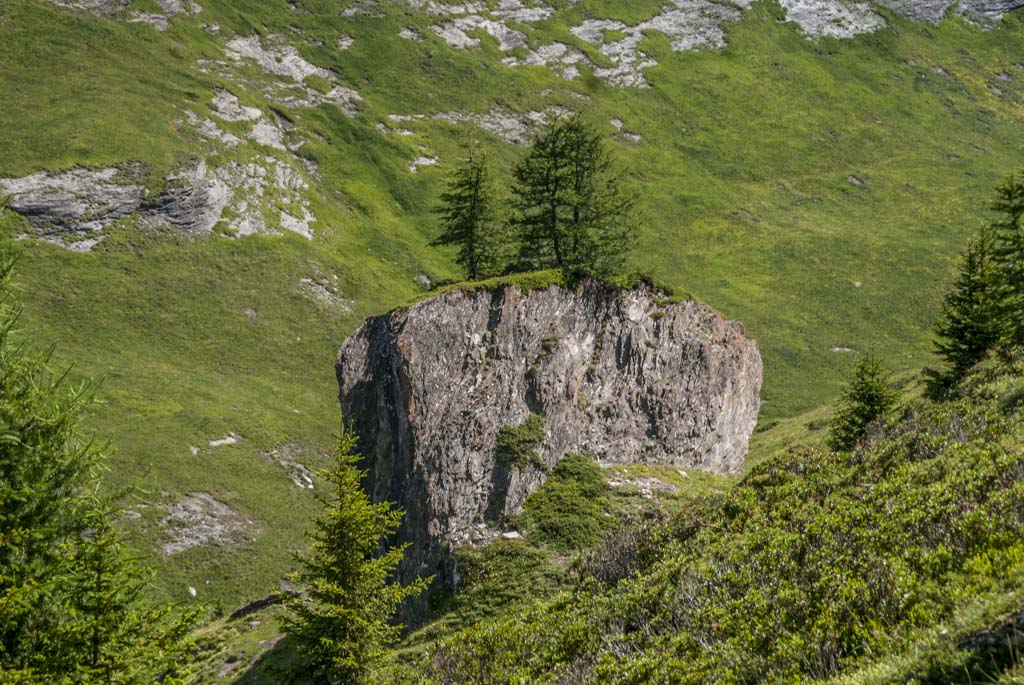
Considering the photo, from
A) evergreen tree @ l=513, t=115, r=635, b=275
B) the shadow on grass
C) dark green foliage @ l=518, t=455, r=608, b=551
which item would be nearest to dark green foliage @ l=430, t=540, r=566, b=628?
dark green foliage @ l=518, t=455, r=608, b=551

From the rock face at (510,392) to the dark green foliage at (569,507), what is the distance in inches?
36.5

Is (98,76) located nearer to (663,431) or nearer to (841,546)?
(663,431)

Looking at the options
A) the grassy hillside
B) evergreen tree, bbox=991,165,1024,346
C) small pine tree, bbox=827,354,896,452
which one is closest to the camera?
evergreen tree, bbox=991,165,1024,346

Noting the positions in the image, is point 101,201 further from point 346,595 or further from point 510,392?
point 346,595

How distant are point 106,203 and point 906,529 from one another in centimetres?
11043

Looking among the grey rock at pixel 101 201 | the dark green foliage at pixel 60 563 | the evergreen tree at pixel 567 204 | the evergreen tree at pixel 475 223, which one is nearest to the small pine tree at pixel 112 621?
the dark green foliage at pixel 60 563

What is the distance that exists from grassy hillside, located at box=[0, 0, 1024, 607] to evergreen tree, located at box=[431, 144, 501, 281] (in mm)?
26125

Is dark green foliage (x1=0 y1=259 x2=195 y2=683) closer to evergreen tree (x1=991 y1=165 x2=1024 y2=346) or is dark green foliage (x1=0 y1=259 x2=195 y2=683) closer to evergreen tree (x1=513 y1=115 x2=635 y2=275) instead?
evergreen tree (x1=991 y1=165 x2=1024 y2=346)

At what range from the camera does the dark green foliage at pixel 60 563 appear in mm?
11859

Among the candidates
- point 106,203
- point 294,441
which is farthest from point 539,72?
point 294,441

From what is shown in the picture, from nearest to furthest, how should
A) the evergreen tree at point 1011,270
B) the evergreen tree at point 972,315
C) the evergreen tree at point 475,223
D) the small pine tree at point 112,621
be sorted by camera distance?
the small pine tree at point 112,621 < the evergreen tree at point 1011,270 < the evergreen tree at point 972,315 < the evergreen tree at point 475,223

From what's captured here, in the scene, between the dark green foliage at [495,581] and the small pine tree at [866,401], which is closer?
the dark green foliage at [495,581]

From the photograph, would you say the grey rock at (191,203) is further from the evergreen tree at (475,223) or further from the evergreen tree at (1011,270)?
the evergreen tree at (1011,270)

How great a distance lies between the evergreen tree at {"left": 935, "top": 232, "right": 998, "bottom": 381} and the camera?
27.4m
